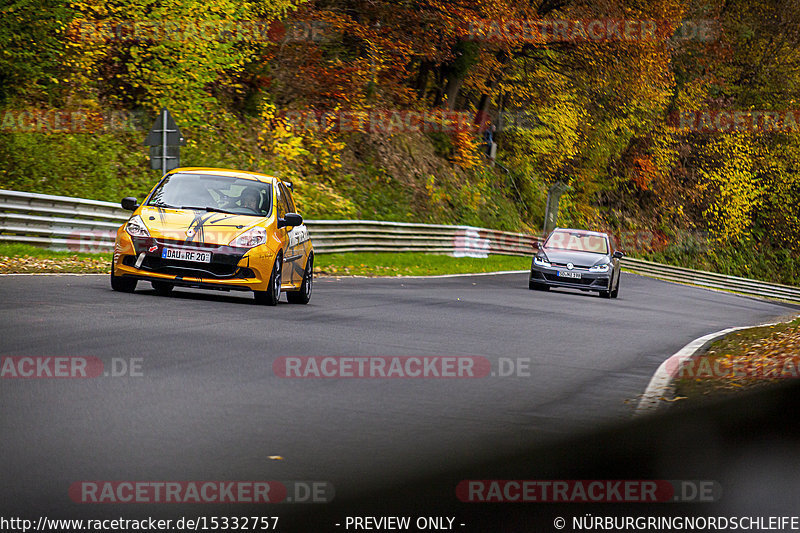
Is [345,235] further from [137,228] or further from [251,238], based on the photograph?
[137,228]

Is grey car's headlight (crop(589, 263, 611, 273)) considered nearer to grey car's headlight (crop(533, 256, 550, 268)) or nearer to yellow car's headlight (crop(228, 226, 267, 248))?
grey car's headlight (crop(533, 256, 550, 268))

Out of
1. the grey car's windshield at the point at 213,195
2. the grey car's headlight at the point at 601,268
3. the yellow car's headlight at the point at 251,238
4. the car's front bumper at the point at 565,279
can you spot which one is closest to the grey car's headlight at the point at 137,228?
the grey car's windshield at the point at 213,195

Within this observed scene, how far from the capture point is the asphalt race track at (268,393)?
19.7ft

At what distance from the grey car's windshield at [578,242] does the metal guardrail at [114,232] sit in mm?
7007

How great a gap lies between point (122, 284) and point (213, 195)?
5.74 feet

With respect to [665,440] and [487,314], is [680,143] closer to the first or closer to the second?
[487,314]

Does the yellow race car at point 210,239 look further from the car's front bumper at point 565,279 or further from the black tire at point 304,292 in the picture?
the car's front bumper at point 565,279

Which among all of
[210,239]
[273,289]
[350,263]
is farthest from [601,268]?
[210,239]

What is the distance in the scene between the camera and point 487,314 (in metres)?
17.2

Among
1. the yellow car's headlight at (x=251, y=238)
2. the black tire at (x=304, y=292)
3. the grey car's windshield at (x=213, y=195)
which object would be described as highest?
the grey car's windshield at (x=213, y=195)

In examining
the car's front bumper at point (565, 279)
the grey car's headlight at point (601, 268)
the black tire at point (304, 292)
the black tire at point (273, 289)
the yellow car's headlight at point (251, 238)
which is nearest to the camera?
the yellow car's headlight at point (251, 238)

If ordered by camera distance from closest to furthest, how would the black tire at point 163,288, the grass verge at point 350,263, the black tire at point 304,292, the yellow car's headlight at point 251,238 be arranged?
1. the yellow car's headlight at point 251,238
2. the black tire at point 163,288
3. the black tire at point 304,292
4. the grass verge at point 350,263

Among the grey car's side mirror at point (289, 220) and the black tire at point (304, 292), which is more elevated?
the grey car's side mirror at point (289, 220)

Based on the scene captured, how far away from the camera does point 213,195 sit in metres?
15.9
